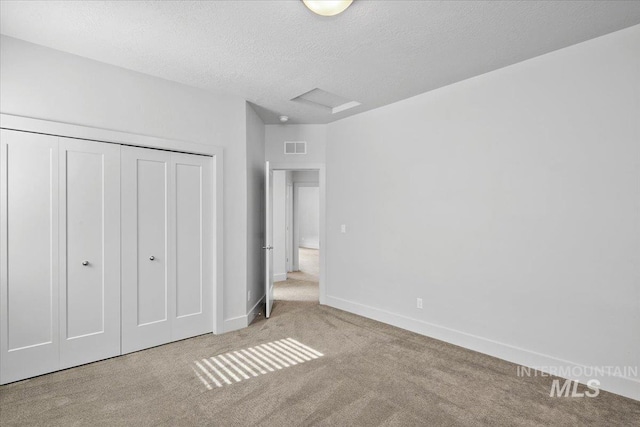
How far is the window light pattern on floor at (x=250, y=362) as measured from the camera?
2.57m

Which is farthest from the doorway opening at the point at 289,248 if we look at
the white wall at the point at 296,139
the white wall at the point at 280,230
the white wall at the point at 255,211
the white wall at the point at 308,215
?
the white wall at the point at 308,215

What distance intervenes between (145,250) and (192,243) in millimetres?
477

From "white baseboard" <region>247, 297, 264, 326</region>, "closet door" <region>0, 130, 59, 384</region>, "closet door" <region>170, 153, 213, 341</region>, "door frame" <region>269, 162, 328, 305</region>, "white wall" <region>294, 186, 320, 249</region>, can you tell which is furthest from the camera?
"white wall" <region>294, 186, 320, 249</region>

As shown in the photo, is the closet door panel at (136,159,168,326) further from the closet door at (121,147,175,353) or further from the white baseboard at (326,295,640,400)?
the white baseboard at (326,295,640,400)

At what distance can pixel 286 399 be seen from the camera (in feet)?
7.42

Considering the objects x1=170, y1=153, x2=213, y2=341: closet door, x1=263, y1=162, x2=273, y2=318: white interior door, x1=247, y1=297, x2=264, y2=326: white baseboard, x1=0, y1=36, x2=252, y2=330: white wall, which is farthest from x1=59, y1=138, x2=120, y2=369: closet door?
x1=263, y1=162, x2=273, y2=318: white interior door

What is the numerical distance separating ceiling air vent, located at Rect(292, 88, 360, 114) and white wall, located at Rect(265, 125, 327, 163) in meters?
0.60

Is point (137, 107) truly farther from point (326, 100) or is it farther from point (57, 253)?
point (326, 100)

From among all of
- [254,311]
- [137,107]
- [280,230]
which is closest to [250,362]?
[254,311]

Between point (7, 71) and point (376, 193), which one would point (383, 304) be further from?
point (7, 71)

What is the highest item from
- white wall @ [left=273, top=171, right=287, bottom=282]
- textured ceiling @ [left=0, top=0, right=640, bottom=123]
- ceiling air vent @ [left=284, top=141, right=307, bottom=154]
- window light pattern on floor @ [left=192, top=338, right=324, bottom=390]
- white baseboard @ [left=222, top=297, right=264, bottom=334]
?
textured ceiling @ [left=0, top=0, right=640, bottom=123]

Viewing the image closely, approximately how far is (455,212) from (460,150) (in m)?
0.69

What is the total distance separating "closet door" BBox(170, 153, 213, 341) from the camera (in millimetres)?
3336

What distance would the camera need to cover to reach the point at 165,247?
10.7 ft
